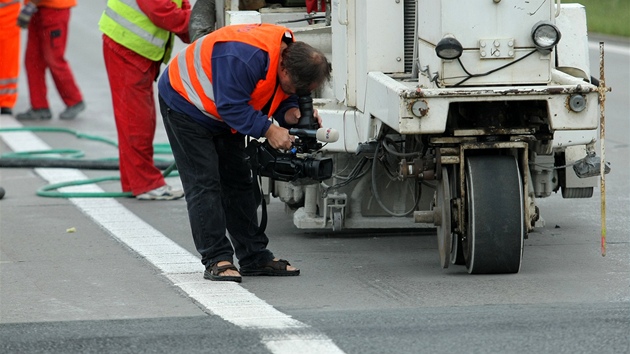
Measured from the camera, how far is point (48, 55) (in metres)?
14.8

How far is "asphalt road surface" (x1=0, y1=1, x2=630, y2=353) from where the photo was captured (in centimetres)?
562

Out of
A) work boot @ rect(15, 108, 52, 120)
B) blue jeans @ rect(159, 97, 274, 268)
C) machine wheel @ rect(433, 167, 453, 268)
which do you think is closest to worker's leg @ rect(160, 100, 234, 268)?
blue jeans @ rect(159, 97, 274, 268)

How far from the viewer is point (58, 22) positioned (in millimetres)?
14789

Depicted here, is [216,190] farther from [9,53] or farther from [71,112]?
[9,53]

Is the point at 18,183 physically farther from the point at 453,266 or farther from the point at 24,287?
the point at 453,266

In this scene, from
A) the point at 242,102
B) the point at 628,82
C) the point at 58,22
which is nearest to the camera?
the point at 242,102

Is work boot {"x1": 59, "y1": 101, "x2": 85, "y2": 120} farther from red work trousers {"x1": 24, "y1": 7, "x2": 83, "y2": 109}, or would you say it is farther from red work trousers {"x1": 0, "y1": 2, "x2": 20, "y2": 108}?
red work trousers {"x1": 0, "y1": 2, "x2": 20, "y2": 108}

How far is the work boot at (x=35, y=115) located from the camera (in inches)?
592

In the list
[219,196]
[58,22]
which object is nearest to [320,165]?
[219,196]

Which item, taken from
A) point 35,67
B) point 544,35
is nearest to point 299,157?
point 544,35

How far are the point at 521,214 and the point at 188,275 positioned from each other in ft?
5.92

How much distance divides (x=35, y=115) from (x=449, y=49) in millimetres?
9231

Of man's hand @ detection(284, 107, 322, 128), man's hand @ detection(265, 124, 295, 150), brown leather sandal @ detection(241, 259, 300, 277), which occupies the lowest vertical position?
brown leather sandal @ detection(241, 259, 300, 277)

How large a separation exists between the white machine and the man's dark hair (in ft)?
1.26
